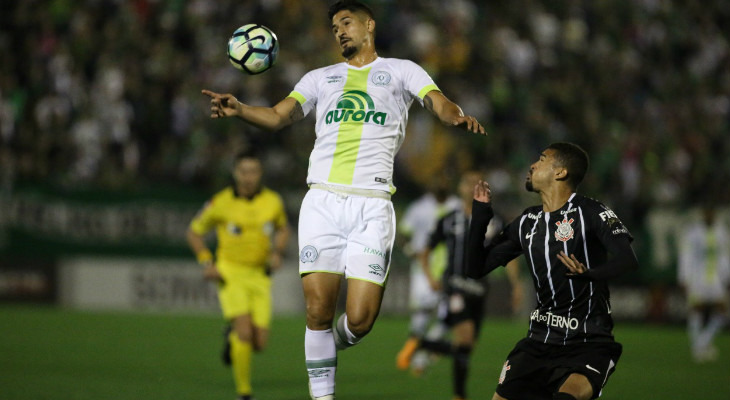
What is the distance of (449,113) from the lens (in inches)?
260

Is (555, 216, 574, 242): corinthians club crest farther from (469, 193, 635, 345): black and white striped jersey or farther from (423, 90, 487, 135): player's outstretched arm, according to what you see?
(423, 90, 487, 135): player's outstretched arm

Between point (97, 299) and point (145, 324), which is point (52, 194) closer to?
point (97, 299)

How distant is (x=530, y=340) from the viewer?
6309 mm

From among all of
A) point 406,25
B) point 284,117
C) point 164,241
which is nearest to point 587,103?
point 406,25

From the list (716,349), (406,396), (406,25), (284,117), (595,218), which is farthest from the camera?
(406,25)

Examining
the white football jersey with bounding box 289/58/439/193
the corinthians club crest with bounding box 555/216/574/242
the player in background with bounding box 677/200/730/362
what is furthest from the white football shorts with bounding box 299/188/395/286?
the player in background with bounding box 677/200/730/362

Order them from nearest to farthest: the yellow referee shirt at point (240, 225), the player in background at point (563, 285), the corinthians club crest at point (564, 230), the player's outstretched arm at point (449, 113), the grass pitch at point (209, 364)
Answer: the player in background at point (563, 285) < the corinthians club crest at point (564, 230) < the player's outstretched arm at point (449, 113) < the yellow referee shirt at point (240, 225) < the grass pitch at point (209, 364)

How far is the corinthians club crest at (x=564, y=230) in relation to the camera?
20.4ft

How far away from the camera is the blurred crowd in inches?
755

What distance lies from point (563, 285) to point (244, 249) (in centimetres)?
481

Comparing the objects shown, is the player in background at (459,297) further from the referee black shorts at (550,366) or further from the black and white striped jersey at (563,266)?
the referee black shorts at (550,366)

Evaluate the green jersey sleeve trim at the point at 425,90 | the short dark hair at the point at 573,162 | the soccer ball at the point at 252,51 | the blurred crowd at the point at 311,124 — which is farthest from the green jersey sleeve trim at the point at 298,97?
the blurred crowd at the point at 311,124

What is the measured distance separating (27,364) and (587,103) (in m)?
13.9

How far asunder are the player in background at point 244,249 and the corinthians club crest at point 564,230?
4258 millimetres
